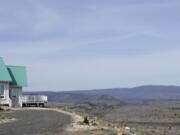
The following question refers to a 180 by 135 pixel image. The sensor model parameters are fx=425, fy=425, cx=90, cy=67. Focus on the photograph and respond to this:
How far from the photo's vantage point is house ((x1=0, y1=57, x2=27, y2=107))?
4709cm

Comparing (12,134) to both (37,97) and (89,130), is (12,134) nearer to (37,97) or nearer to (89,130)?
(89,130)

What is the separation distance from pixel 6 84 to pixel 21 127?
803 inches

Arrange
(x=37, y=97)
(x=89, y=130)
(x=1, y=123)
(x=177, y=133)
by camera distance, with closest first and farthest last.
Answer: (x=89, y=130)
(x=1, y=123)
(x=177, y=133)
(x=37, y=97)

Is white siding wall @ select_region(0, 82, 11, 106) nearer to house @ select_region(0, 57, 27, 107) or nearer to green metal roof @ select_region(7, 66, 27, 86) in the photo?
house @ select_region(0, 57, 27, 107)

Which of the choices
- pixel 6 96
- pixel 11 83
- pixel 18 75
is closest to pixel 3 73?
pixel 11 83

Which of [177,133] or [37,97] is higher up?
[37,97]

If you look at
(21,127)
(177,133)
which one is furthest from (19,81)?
(21,127)

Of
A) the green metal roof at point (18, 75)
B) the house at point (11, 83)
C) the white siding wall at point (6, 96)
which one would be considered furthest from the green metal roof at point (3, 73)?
the green metal roof at point (18, 75)

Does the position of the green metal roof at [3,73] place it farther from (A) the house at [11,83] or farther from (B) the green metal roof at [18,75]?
(B) the green metal roof at [18,75]

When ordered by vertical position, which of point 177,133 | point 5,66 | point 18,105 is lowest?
point 177,133

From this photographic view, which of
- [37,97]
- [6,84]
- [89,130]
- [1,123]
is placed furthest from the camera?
[37,97]

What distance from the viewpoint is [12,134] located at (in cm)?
2397

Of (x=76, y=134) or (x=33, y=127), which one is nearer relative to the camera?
(x=76, y=134)

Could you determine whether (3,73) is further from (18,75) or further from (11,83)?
(18,75)
